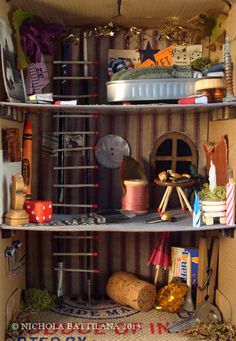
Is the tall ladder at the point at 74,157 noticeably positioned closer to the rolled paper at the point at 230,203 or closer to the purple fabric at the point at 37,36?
the purple fabric at the point at 37,36

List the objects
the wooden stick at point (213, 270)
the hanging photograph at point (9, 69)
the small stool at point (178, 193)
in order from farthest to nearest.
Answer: the wooden stick at point (213, 270), the small stool at point (178, 193), the hanging photograph at point (9, 69)

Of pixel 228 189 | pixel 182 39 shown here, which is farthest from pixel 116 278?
pixel 182 39

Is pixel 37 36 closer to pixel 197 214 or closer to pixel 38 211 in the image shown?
pixel 38 211

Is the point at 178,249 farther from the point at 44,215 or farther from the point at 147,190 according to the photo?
the point at 44,215

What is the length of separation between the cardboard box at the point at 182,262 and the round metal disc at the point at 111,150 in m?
0.57

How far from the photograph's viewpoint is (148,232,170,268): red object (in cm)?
216

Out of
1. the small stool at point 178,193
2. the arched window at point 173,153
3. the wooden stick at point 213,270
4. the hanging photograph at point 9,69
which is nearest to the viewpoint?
the hanging photograph at point 9,69

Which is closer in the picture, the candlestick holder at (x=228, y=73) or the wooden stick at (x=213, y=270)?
the candlestick holder at (x=228, y=73)

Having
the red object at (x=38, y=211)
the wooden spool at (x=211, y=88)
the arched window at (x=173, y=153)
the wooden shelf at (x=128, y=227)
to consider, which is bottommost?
the wooden shelf at (x=128, y=227)

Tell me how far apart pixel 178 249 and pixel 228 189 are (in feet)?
1.75

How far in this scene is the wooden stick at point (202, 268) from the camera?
6.82 feet

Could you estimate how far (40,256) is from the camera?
7.53 feet

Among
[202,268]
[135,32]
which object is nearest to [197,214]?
[202,268]

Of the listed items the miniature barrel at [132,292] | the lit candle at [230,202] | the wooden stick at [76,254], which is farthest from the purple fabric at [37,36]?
the miniature barrel at [132,292]
